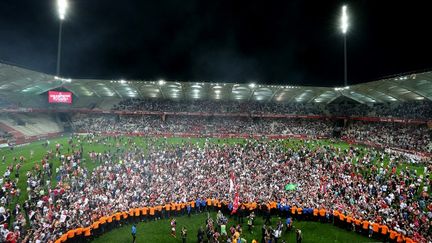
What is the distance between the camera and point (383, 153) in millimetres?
33656

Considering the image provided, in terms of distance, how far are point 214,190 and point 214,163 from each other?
5610mm

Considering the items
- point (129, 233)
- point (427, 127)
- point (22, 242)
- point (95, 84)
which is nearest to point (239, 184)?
point (129, 233)

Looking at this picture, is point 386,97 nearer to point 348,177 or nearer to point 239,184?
point 348,177

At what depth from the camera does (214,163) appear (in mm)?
27781

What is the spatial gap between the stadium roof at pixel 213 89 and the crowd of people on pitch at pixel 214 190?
14784 mm

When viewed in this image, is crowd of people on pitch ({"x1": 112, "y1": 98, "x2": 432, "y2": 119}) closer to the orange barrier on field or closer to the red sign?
the red sign

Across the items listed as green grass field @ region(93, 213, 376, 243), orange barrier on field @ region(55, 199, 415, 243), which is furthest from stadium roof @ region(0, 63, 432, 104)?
green grass field @ region(93, 213, 376, 243)

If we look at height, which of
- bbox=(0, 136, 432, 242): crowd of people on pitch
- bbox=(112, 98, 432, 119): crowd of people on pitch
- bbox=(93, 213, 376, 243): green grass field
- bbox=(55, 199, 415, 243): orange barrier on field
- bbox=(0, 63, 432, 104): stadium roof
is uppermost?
bbox=(0, 63, 432, 104): stadium roof

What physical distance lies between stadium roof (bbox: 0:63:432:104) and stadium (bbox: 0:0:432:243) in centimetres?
31

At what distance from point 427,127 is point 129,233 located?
131 ft

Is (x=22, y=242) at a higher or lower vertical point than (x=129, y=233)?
higher

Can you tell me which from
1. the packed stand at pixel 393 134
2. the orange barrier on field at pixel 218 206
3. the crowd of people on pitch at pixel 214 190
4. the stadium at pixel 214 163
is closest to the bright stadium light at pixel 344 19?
the stadium at pixel 214 163

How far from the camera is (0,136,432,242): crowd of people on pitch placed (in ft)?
56.1

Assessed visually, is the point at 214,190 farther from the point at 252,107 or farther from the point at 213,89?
the point at 252,107
